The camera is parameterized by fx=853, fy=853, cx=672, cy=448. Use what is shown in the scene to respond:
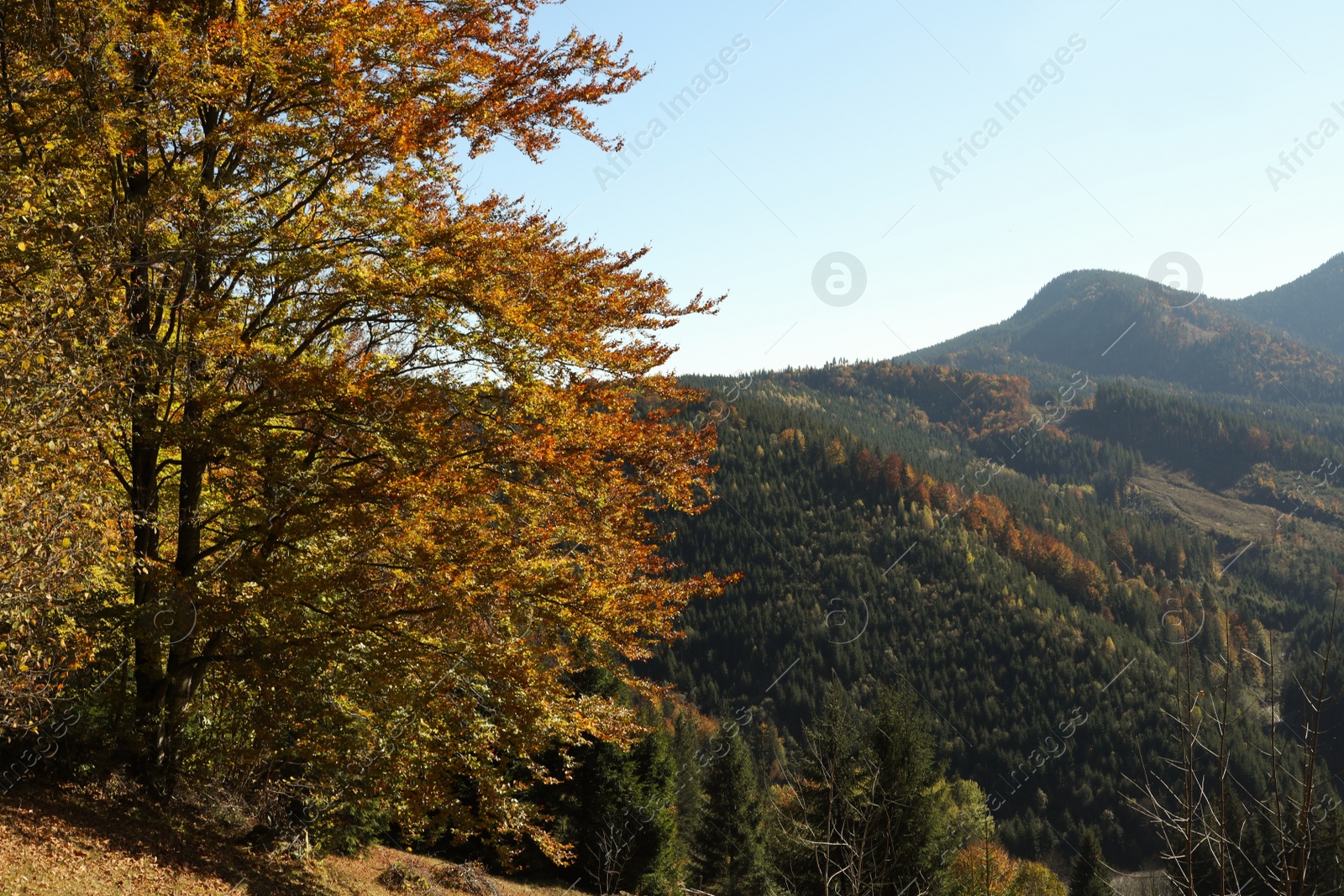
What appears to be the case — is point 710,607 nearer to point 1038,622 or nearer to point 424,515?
point 1038,622

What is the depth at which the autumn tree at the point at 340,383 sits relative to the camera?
7609 mm

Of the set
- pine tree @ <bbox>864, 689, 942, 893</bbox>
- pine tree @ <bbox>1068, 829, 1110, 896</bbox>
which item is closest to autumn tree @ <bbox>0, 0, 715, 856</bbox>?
pine tree @ <bbox>864, 689, 942, 893</bbox>

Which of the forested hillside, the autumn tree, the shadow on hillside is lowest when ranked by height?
the forested hillside

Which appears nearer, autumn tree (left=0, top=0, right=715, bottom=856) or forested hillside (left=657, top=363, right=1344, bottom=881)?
autumn tree (left=0, top=0, right=715, bottom=856)

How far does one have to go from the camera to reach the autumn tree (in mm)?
7609

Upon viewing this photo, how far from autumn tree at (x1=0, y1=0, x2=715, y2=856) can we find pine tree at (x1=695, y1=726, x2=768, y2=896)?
24780 mm

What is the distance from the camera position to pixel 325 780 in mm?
10250

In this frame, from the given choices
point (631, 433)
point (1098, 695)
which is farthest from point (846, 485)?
point (631, 433)

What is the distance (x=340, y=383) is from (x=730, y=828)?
29.8 metres

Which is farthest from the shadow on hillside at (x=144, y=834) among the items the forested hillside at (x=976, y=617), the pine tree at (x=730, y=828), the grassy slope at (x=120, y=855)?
the forested hillside at (x=976, y=617)

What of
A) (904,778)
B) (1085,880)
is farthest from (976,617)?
(904,778)

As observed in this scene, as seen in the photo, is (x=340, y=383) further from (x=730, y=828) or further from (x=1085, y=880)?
(x=1085, y=880)

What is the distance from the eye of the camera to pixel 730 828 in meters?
33.1

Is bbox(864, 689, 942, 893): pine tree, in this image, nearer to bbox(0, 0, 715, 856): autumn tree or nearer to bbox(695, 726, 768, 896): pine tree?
bbox(695, 726, 768, 896): pine tree
